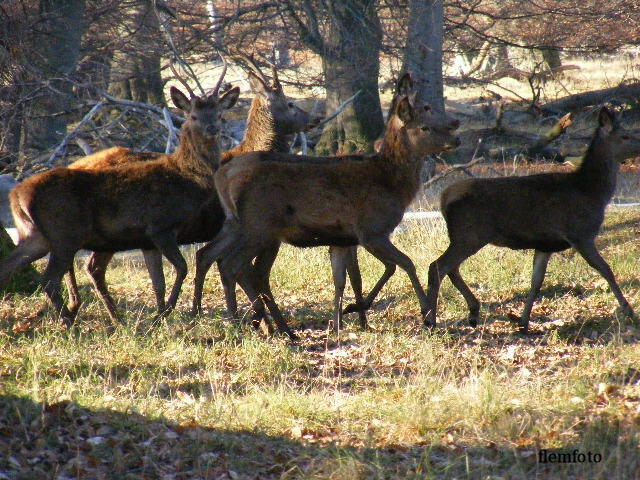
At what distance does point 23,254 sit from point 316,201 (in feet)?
9.09

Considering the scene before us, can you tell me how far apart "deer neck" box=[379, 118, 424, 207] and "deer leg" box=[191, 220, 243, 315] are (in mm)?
1551

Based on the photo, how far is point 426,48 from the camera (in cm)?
1465

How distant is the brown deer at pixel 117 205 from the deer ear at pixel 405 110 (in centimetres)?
185

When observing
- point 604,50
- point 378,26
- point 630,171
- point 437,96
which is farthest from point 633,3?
point 378,26

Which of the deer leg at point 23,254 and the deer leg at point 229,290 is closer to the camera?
the deer leg at point 23,254


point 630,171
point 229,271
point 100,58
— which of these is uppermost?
point 100,58

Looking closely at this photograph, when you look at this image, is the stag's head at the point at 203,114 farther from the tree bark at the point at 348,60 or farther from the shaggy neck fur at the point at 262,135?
the tree bark at the point at 348,60

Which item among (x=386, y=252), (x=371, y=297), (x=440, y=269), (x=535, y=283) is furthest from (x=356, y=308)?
(x=535, y=283)

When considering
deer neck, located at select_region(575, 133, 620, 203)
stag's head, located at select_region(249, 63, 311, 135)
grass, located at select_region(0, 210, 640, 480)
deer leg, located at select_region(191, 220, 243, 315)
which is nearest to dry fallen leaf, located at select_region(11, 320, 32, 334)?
grass, located at select_region(0, 210, 640, 480)

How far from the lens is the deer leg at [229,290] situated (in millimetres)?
Result: 8836

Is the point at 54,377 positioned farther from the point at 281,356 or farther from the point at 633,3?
the point at 633,3

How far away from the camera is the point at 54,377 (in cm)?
698

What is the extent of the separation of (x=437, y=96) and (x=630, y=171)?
4380mm

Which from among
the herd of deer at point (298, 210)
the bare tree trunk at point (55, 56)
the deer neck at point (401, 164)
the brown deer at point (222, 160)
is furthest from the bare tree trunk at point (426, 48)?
the herd of deer at point (298, 210)
